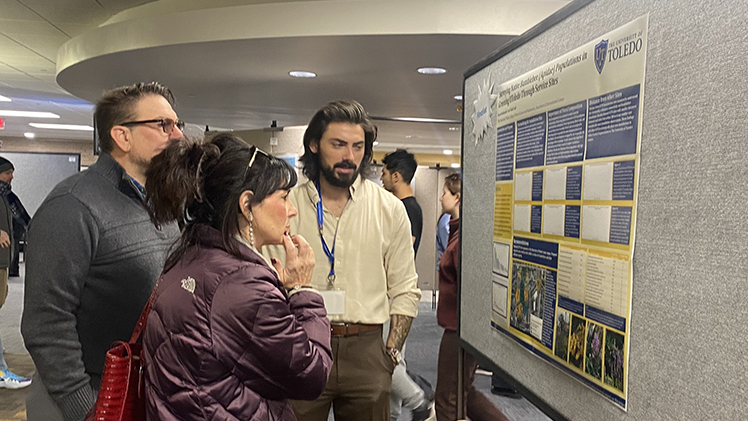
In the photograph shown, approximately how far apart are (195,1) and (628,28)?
4.29 m

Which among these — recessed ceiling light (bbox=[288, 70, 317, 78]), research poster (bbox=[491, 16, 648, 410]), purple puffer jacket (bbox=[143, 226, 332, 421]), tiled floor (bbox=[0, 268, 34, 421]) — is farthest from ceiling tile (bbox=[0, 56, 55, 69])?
research poster (bbox=[491, 16, 648, 410])

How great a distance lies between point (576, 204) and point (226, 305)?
684 millimetres

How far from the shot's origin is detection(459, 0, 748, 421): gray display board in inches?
22.5

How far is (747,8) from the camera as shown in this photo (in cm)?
56

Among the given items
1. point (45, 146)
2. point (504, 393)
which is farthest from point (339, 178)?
point (45, 146)

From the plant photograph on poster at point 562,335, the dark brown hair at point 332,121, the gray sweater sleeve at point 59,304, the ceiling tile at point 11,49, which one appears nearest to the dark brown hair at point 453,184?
the dark brown hair at point 332,121

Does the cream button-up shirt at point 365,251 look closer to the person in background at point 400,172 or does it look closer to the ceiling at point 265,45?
the person in background at point 400,172

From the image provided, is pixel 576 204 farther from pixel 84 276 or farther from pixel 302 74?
pixel 302 74

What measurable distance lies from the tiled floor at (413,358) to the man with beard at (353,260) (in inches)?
20.6

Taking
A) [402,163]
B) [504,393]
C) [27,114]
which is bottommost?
[504,393]

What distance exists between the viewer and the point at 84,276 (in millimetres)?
1469

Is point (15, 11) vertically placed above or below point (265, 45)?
above

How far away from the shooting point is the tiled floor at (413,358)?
10.1 feet

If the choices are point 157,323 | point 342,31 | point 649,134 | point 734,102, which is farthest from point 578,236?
point 342,31
